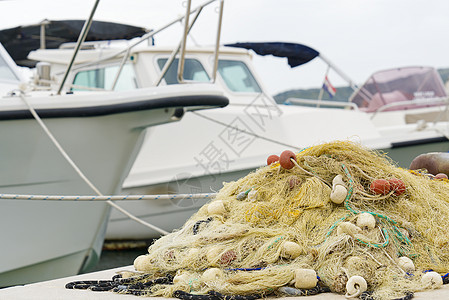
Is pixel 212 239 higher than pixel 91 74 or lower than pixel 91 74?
higher

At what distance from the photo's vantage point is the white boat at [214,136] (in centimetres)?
762

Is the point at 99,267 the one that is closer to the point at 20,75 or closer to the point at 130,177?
the point at 130,177

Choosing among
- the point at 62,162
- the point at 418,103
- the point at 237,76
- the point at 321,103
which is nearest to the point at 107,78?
the point at 237,76

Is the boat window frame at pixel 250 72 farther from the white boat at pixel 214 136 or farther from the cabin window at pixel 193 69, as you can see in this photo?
the cabin window at pixel 193 69

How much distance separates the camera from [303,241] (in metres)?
2.54

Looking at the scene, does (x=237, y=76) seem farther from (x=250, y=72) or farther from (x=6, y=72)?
(x=6, y=72)

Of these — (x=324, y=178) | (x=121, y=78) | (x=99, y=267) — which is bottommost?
(x=99, y=267)

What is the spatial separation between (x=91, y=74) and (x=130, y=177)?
6.88 ft

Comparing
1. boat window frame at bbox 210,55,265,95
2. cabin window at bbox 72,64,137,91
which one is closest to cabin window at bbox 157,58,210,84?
boat window frame at bbox 210,55,265,95

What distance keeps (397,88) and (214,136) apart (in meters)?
6.45

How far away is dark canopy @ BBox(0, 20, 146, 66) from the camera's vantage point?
407 inches

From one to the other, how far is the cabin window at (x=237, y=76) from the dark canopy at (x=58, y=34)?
2517mm

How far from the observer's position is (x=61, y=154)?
5.27m

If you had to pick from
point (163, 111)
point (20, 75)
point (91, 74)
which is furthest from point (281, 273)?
point (91, 74)
